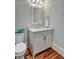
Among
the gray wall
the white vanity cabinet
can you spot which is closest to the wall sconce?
the gray wall

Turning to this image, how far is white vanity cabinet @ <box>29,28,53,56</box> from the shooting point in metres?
2.51

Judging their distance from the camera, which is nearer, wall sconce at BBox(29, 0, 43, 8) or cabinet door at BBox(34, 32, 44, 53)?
cabinet door at BBox(34, 32, 44, 53)

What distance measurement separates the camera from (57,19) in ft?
9.44

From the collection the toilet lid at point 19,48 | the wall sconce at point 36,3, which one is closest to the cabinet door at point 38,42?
the toilet lid at point 19,48

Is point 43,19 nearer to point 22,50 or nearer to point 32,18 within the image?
point 32,18

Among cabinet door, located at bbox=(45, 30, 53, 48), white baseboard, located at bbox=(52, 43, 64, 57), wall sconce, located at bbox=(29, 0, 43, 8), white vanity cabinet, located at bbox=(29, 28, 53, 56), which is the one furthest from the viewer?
wall sconce, located at bbox=(29, 0, 43, 8)

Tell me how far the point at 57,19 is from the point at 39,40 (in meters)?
1.01

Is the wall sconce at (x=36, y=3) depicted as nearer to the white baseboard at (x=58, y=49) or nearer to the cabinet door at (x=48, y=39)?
the cabinet door at (x=48, y=39)

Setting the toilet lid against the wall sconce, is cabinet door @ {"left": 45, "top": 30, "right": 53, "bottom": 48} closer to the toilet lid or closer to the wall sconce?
the toilet lid

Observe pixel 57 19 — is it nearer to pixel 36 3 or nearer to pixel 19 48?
pixel 36 3

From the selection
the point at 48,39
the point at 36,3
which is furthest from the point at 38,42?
the point at 36,3

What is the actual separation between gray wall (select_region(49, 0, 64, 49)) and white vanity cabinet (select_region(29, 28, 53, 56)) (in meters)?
0.25
